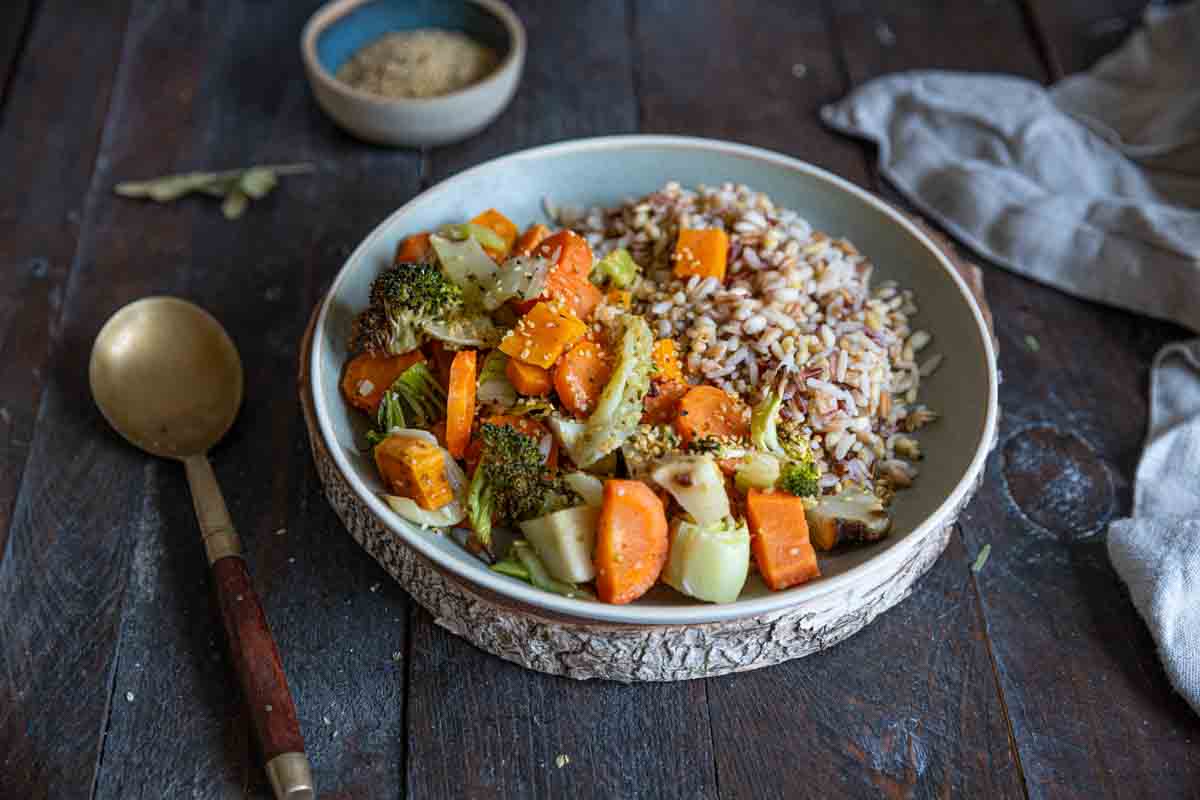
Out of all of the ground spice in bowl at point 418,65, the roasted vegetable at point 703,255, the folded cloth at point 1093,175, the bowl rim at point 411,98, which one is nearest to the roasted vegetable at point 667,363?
the roasted vegetable at point 703,255

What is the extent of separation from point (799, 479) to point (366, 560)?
111cm

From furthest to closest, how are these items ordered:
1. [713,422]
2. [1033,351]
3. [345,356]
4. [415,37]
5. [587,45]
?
[587,45]
[415,37]
[1033,351]
[345,356]
[713,422]

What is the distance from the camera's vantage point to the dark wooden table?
2262 mm

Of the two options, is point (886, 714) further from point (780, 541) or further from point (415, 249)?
point (415, 249)

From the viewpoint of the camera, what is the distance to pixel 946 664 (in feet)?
8.02

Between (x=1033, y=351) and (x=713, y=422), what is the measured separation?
1350mm

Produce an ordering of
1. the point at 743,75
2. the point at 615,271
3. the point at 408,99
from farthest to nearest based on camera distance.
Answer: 1. the point at 743,75
2. the point at 408,99
3. the point at 615,271

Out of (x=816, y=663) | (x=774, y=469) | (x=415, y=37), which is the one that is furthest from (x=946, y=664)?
(x=415, y=37)

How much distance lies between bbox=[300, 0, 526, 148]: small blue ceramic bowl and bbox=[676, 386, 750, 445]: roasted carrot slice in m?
1.61

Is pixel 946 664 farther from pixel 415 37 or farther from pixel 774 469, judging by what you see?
pixel 415 37

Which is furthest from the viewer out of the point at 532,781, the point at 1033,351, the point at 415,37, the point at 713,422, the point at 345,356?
the point at 415,37

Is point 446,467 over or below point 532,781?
over

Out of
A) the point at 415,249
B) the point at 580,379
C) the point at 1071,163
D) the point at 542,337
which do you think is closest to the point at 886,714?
the point at 580,379

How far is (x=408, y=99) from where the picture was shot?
3.50 metres
